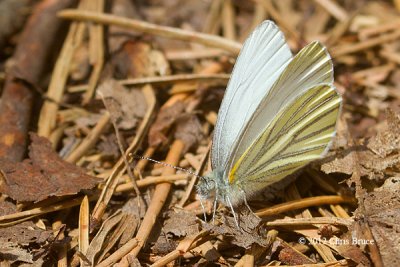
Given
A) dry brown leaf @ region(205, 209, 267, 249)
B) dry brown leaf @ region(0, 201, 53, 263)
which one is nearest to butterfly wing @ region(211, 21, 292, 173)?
dry brown leaf @ region(205, 209, 267, 249)

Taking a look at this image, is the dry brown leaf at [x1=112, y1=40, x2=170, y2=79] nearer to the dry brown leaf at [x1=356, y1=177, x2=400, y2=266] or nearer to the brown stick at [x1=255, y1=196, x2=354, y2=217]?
the brown stick at [x1=255, y1=196, x2=354, y2=217]

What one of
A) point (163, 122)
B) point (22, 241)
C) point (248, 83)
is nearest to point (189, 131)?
point (163, 122)

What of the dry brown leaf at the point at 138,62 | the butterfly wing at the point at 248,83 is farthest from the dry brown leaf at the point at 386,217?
the dry brown leaf at the point at 138,62

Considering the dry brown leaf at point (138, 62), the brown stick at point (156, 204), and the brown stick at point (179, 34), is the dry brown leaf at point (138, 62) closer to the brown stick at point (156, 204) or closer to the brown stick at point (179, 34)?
the brown stick at point (179, 34)

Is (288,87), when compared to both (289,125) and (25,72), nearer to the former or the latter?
(289,125)

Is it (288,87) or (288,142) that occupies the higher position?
(288,87)

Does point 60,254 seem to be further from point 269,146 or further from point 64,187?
point 269,146
